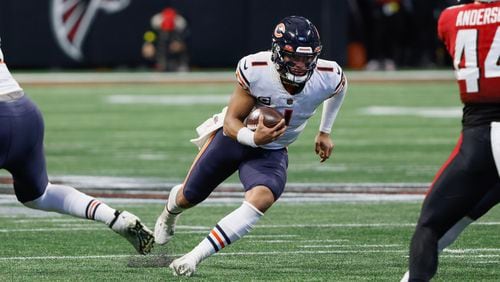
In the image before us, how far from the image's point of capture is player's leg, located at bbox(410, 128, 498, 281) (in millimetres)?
5562

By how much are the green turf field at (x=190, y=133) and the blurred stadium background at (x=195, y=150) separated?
1.1 inches

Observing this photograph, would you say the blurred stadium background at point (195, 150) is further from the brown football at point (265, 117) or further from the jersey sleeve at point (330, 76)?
the jersey sleeve at point (330, 76)

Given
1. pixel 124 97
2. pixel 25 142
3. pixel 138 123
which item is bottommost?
pixel 124 97

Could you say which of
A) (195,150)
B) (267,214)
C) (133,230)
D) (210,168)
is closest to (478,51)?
(210,168)

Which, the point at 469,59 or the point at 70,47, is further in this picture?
the point at 70,47

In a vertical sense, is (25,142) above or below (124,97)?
above

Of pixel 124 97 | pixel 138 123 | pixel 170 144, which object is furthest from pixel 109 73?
pixel 170 144

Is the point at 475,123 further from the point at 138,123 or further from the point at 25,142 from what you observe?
the point at 138,123

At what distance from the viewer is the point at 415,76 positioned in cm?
2808

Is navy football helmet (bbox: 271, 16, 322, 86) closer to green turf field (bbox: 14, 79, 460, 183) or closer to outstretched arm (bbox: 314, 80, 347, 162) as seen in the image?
outstretched arm (bbox: 314, 80, 347, 162)

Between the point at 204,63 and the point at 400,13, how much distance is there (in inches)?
180

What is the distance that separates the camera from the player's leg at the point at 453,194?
219 inches

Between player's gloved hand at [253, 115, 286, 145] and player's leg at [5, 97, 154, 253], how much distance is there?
2.77 feet

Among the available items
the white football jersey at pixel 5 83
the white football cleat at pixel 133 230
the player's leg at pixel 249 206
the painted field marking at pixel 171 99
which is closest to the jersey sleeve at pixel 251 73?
the player's leg at pixel 249 206
